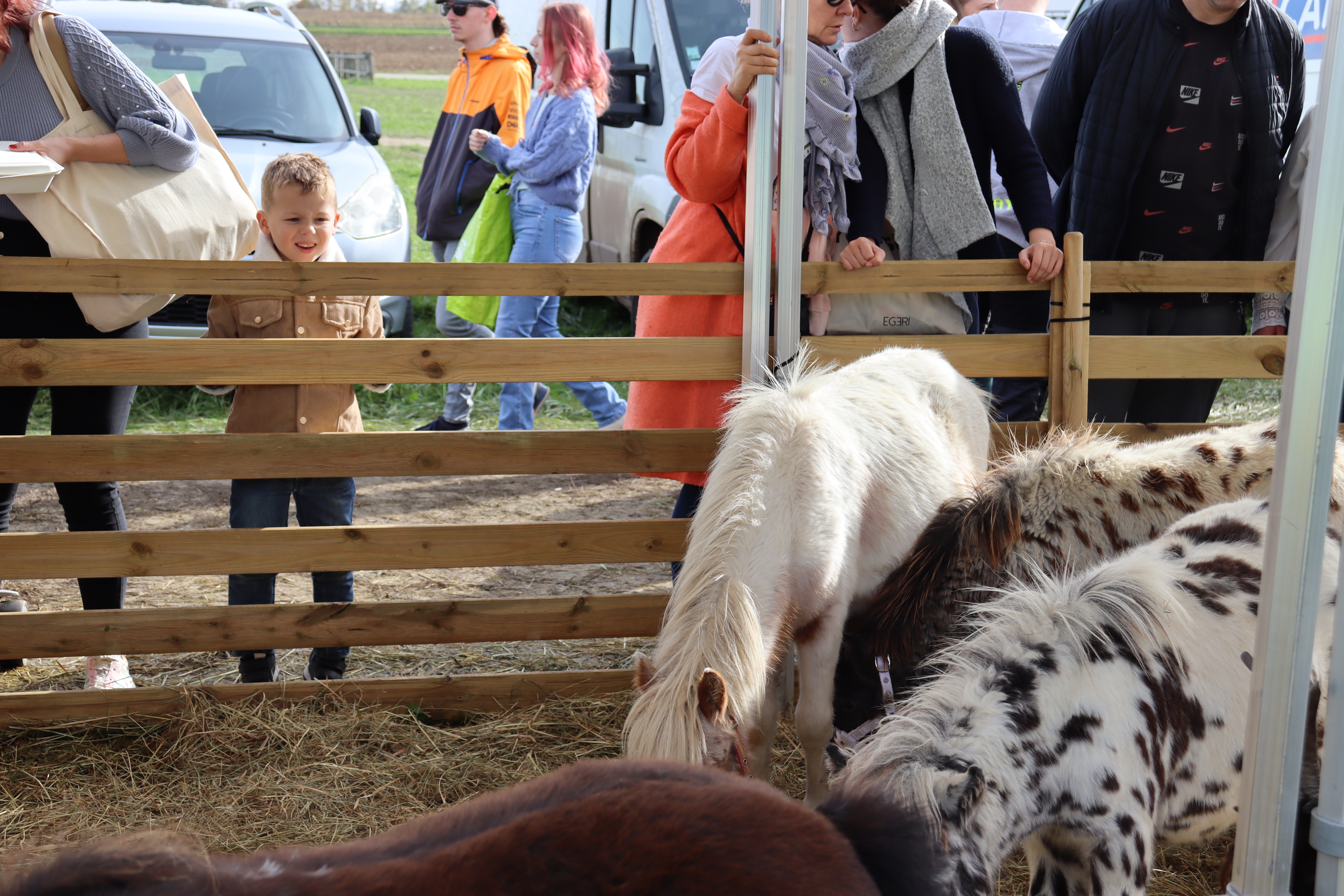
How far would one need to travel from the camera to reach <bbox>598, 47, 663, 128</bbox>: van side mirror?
6676mm

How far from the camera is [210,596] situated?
14.8 feet

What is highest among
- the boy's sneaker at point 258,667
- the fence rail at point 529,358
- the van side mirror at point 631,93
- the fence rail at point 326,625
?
the van side mirror at point 631,93

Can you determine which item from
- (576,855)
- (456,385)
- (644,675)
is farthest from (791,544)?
(456,385)

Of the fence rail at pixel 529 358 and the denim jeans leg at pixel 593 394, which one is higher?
the fence rail at pixel 529 358

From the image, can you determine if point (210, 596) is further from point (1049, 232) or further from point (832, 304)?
point (1049, 232)

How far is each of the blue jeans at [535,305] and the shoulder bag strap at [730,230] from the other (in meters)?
2.69

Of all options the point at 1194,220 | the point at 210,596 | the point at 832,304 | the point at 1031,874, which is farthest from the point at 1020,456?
the point at 210,596

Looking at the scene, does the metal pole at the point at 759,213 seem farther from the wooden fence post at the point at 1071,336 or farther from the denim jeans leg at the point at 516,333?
the denim jeans leg at the point at 516,333

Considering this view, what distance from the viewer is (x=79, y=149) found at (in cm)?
300

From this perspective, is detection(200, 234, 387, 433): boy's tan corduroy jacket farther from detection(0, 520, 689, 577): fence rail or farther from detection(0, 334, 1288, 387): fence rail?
detection(0, 520, 689, 577): fence rail

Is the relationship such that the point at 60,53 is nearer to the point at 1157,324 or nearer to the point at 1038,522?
the point at 1038,522

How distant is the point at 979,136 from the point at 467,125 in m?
3.87

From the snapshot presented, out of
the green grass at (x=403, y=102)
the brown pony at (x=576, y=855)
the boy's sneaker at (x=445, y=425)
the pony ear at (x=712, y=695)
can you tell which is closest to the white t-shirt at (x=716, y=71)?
the pony ear at (x=712, y=695)

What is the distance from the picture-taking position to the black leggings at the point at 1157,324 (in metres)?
3.84
